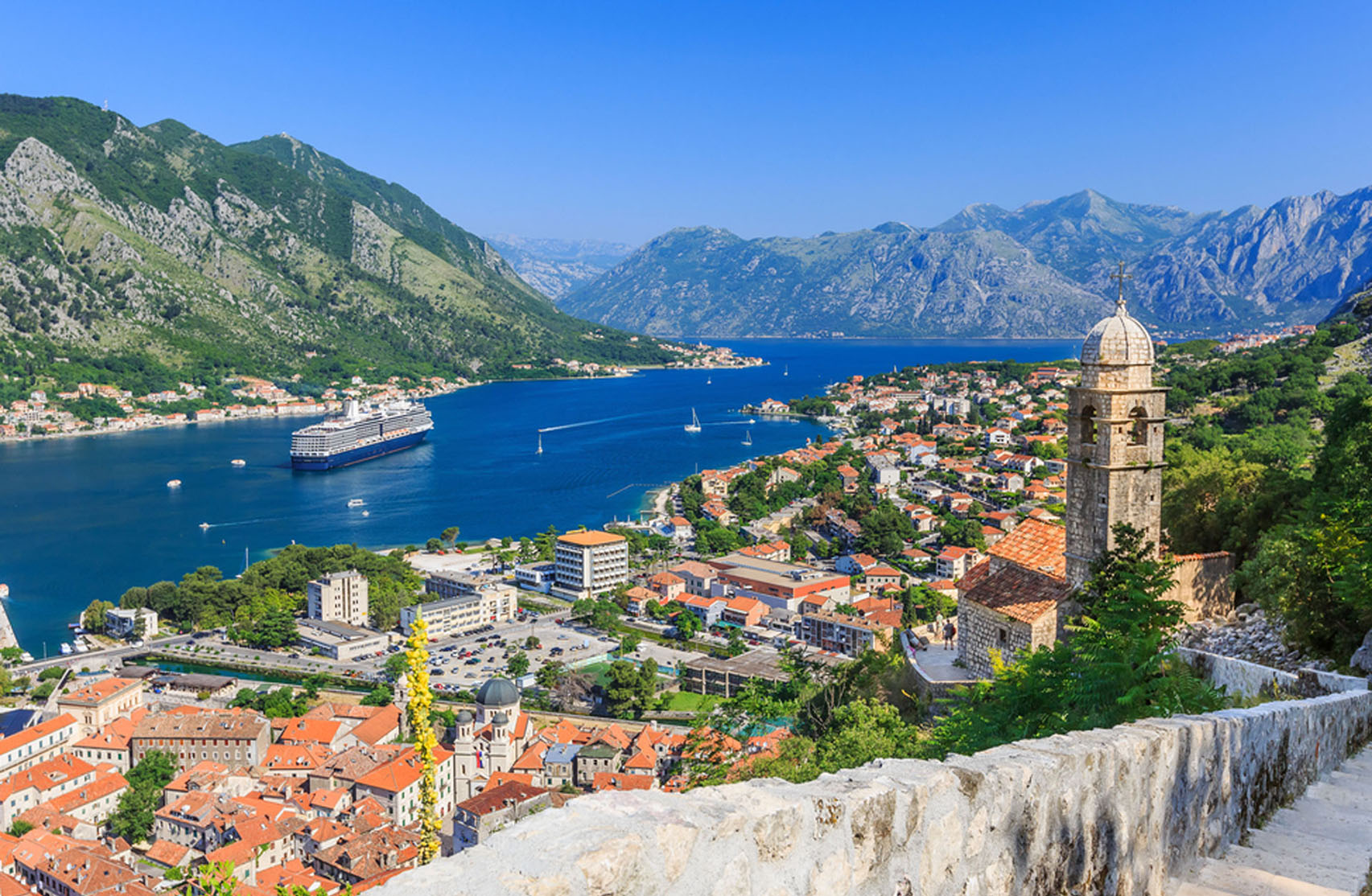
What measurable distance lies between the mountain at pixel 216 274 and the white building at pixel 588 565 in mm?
69160

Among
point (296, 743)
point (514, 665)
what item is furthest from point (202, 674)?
point (514, 665)

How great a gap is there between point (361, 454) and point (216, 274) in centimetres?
6141

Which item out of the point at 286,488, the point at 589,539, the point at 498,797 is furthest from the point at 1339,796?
the point at 286,488

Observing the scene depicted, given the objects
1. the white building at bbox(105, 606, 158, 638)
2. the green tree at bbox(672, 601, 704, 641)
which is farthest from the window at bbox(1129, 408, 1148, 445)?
the white building at bbox(105, 606, 158, 638)

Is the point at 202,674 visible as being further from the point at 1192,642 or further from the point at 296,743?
the point at 1192,642

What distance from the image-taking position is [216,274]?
112000 mm

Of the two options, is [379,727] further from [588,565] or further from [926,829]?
[926,829]

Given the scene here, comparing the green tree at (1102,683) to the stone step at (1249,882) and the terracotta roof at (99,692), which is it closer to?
the stone step at (1249,882)

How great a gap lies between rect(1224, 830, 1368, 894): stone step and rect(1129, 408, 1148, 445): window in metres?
7.85

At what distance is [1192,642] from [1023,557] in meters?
2.11

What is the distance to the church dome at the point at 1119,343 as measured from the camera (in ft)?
34.3

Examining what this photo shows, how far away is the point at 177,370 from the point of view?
89688 mm

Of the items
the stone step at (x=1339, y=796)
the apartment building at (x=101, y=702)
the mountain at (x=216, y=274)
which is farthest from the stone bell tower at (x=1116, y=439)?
the mountain at (x=216, y=274)

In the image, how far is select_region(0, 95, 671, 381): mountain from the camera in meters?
92.8
